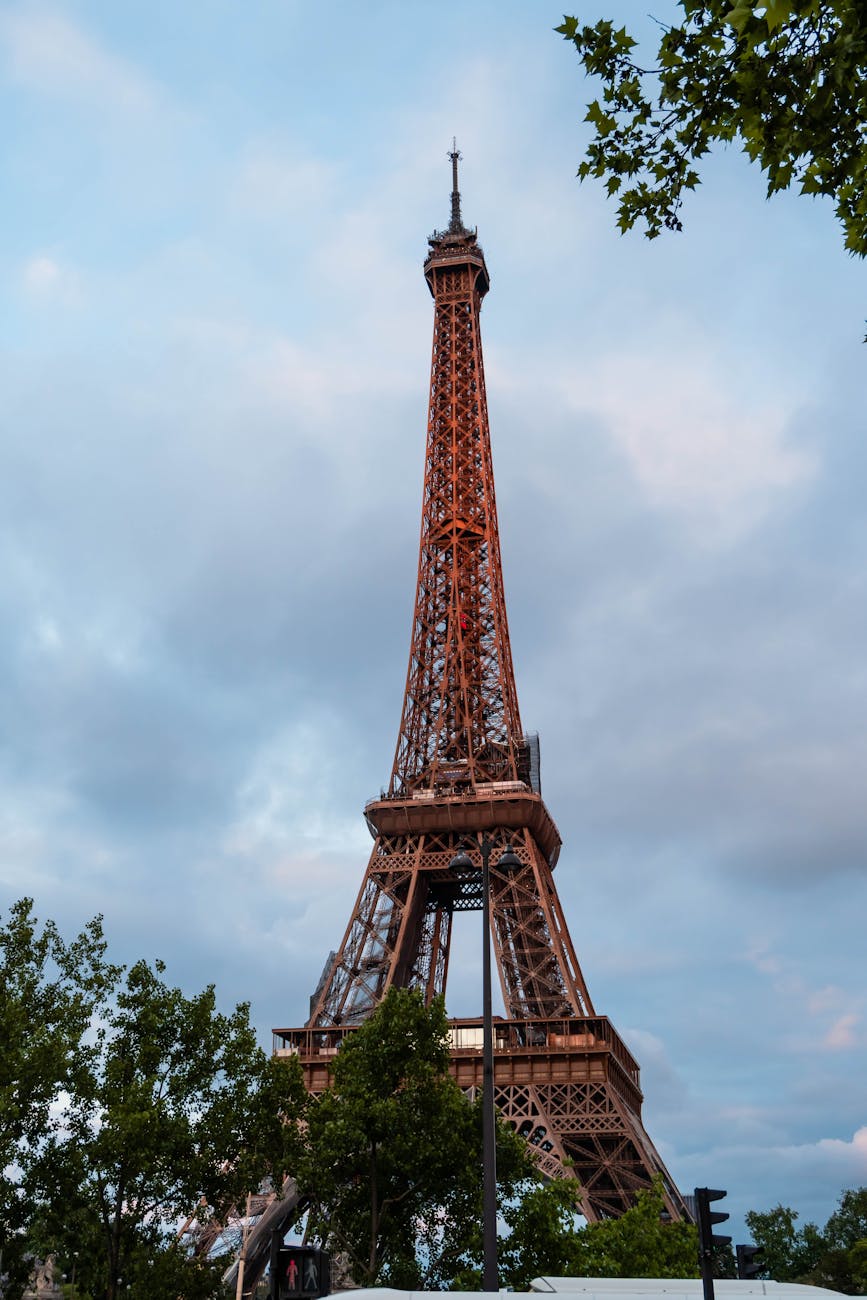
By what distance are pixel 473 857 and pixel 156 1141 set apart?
3005 centimetres

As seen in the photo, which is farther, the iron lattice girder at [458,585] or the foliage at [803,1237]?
the foliage at [803,1237]

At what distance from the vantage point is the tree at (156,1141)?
2912 centimetres

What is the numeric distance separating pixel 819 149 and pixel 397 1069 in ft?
96.1

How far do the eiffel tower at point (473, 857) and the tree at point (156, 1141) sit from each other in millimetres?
12772

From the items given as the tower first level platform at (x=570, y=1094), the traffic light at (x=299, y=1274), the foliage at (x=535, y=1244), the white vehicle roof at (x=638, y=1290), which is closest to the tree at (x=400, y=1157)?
the foliage at (x=535, y=1244)

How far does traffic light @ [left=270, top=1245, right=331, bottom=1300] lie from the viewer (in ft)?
47.4

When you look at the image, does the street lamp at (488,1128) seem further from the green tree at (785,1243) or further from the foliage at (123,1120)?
the green tree at (785,1243)

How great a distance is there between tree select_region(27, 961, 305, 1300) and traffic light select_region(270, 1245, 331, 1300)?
14.9m

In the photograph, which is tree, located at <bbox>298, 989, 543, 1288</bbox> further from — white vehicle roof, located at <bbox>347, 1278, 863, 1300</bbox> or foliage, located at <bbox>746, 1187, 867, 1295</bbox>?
foliage, located at <bbox>746, 1187, 867, 1295</bbox>

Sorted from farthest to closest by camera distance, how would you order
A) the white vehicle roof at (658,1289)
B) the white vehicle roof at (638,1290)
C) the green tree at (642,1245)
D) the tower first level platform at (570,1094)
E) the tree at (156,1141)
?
the tower first level platform at (570,1094) → the green tree at (642,1245) → the tree at (156,1141) → the white vehicle roof at (658,1289) → the white vehicle roof at (638,1290)

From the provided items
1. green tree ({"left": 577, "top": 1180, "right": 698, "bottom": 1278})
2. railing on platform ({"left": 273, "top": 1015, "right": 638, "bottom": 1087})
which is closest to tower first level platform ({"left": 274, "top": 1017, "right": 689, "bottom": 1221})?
railing on platform ({"left": 273, "top": 1015, "right": 638, "bottom": 1087})

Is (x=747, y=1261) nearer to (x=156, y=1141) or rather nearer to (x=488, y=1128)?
(x=488, y=1128)

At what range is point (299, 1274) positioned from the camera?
47.9ft

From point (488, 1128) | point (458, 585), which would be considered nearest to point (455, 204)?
point (458, 585)
